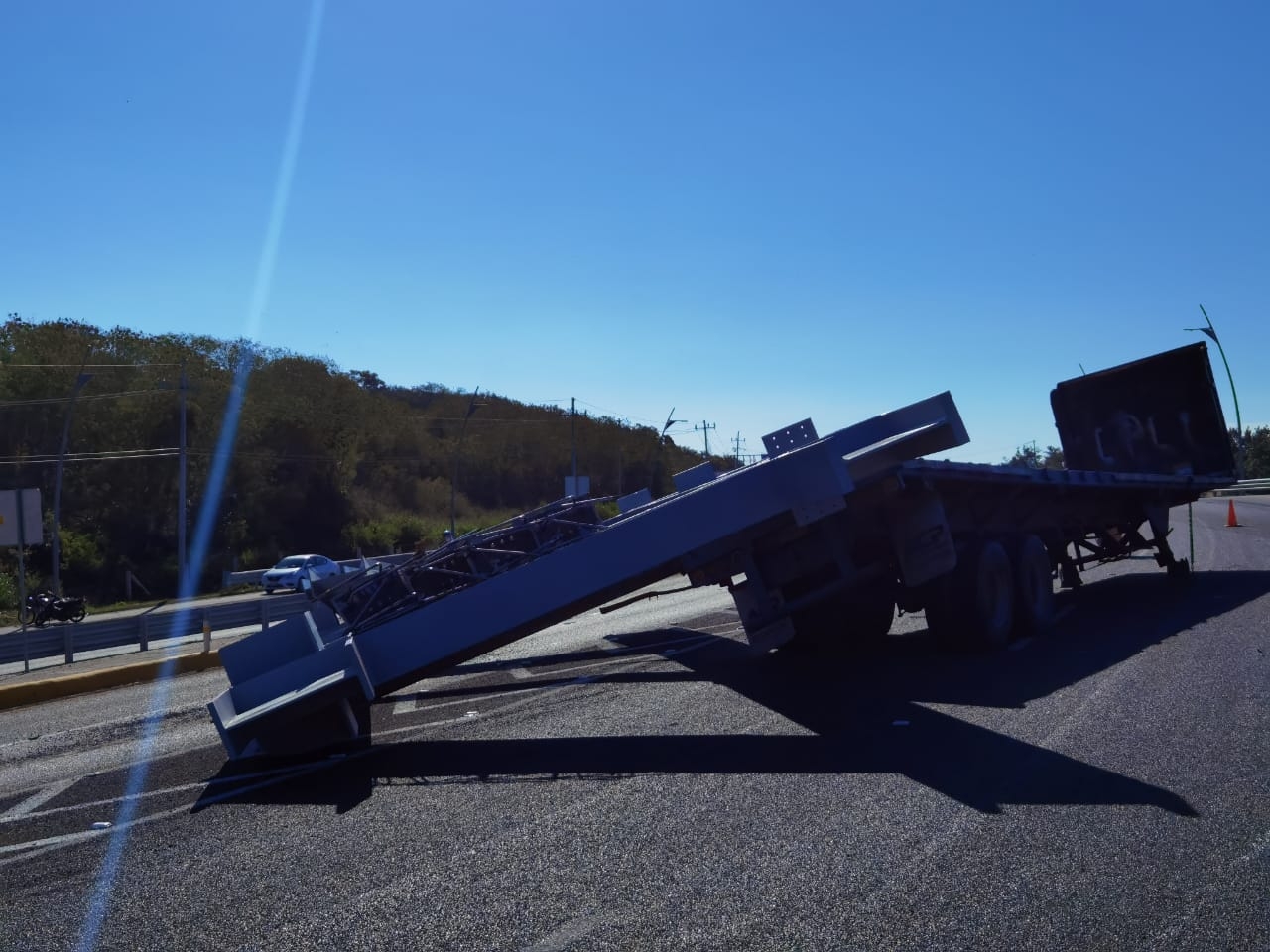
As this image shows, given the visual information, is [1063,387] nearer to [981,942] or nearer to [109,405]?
[981,942]

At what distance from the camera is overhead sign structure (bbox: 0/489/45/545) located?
803 inches

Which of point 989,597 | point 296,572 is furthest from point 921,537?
point 296,572

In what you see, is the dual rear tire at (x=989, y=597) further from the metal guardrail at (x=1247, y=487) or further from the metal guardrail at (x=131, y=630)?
the metal guardrail at (x=1247, y=487)

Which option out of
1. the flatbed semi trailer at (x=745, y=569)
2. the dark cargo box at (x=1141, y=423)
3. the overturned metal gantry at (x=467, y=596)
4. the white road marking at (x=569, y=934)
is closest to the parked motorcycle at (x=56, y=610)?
the flatbed semi trailer at (x=745, y=569)

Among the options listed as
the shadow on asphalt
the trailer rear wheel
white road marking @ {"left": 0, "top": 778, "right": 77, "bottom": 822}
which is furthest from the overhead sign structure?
the trailer rear wheel

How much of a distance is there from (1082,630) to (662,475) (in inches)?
2354

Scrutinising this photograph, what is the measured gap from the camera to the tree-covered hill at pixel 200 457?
1869 inches

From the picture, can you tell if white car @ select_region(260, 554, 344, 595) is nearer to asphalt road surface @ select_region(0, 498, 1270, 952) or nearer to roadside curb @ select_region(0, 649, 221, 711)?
roadside curb @ select_region(0, 649, 221, 711)

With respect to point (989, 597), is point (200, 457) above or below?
above

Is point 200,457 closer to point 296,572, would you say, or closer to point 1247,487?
point 296,572

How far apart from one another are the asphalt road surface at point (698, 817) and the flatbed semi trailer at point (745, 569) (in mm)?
642

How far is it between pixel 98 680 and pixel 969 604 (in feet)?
36.1

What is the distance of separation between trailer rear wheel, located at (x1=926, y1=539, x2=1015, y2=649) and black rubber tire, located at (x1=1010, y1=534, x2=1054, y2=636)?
773 mm

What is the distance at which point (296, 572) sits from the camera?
42.1 meters
